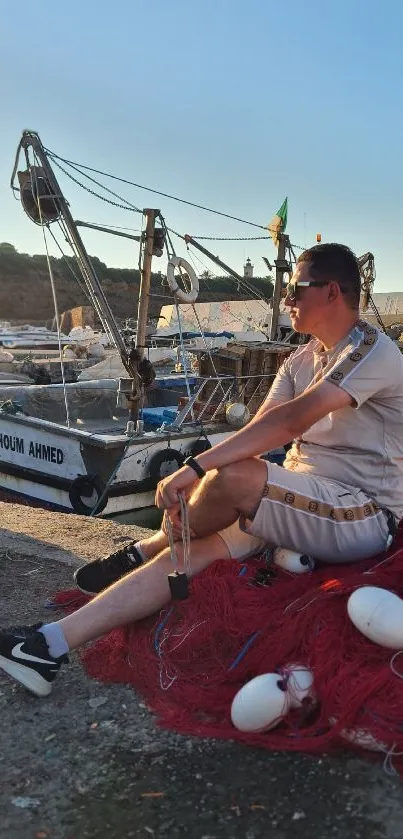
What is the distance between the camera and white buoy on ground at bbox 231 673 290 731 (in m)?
2.16

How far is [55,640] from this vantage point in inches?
101

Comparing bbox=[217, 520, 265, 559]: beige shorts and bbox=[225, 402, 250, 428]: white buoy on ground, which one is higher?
bbox=[217, 520, 265, 559]: beige shorts

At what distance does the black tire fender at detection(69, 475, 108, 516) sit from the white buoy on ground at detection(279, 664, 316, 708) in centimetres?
644

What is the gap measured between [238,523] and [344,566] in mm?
438

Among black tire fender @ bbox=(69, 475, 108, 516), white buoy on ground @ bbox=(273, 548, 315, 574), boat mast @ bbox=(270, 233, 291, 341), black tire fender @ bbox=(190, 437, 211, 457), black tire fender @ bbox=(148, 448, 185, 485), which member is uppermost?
boat mast @ bbox=(270, 233, 291, 341)

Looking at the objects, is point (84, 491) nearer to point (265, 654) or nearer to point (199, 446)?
point (199, 446)

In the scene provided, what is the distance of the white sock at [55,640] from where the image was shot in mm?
2561

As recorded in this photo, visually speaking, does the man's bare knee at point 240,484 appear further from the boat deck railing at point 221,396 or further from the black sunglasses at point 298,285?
the boat deck railing at point 221,396

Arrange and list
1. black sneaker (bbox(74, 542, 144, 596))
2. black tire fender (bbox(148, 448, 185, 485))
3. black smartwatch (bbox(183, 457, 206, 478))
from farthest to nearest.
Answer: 1. black tire fender (bbox(148, 448, 185, 485))
2. black sneaker (bbox(74, 542, 144, 596))
3. black smartwatch (bbox(183, 457, 206, 478))

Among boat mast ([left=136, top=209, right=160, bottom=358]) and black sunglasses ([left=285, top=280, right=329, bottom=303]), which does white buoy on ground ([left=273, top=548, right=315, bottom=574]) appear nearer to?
black sunglasses ([left=285, top=280, right=329, bottom=303])

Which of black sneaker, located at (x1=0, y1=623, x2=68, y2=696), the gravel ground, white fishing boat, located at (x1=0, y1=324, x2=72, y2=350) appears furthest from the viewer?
white fishing boat, located at (x1=0, y1=324, x2=72, y2=350)

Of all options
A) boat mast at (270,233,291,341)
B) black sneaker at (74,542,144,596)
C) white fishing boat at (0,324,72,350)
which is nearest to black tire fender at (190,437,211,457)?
boat mast at (270,233,291,341)

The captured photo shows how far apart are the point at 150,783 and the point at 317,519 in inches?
41.4

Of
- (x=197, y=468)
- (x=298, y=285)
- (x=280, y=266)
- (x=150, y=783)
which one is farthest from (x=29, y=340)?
(x=150, y=783)
